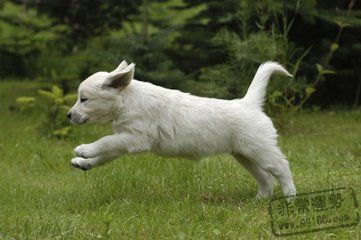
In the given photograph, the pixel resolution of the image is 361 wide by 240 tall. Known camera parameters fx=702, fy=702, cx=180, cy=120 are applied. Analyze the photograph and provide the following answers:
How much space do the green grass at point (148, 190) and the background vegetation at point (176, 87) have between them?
2 centimetres

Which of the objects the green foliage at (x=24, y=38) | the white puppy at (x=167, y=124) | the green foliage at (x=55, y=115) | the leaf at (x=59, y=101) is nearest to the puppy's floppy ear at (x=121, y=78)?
the white puppy at (x=167, y=124)

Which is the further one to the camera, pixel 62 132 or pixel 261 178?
pixel 62 132

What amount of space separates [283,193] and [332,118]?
5.16 meters

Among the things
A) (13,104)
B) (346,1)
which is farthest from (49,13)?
(346,1)

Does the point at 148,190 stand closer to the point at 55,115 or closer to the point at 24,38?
the point at 55,115

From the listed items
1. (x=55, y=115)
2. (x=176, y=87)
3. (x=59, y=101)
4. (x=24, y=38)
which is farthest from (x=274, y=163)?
(x=24, y=38)

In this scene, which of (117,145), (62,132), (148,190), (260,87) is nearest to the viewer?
(117,145)

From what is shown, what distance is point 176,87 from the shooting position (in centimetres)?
1139

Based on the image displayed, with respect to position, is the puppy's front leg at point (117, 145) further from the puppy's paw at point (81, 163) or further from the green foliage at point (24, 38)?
the green foliage at point (24, 38)

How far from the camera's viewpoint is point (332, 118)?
11.1m

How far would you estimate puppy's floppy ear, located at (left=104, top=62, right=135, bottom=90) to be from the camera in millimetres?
5891

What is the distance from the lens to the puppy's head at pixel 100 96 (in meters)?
5.96

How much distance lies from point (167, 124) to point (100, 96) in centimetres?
62

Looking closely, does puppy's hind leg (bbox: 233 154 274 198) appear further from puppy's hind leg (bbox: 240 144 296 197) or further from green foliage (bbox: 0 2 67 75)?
green foliage (bbox: 0 2 67 75)
